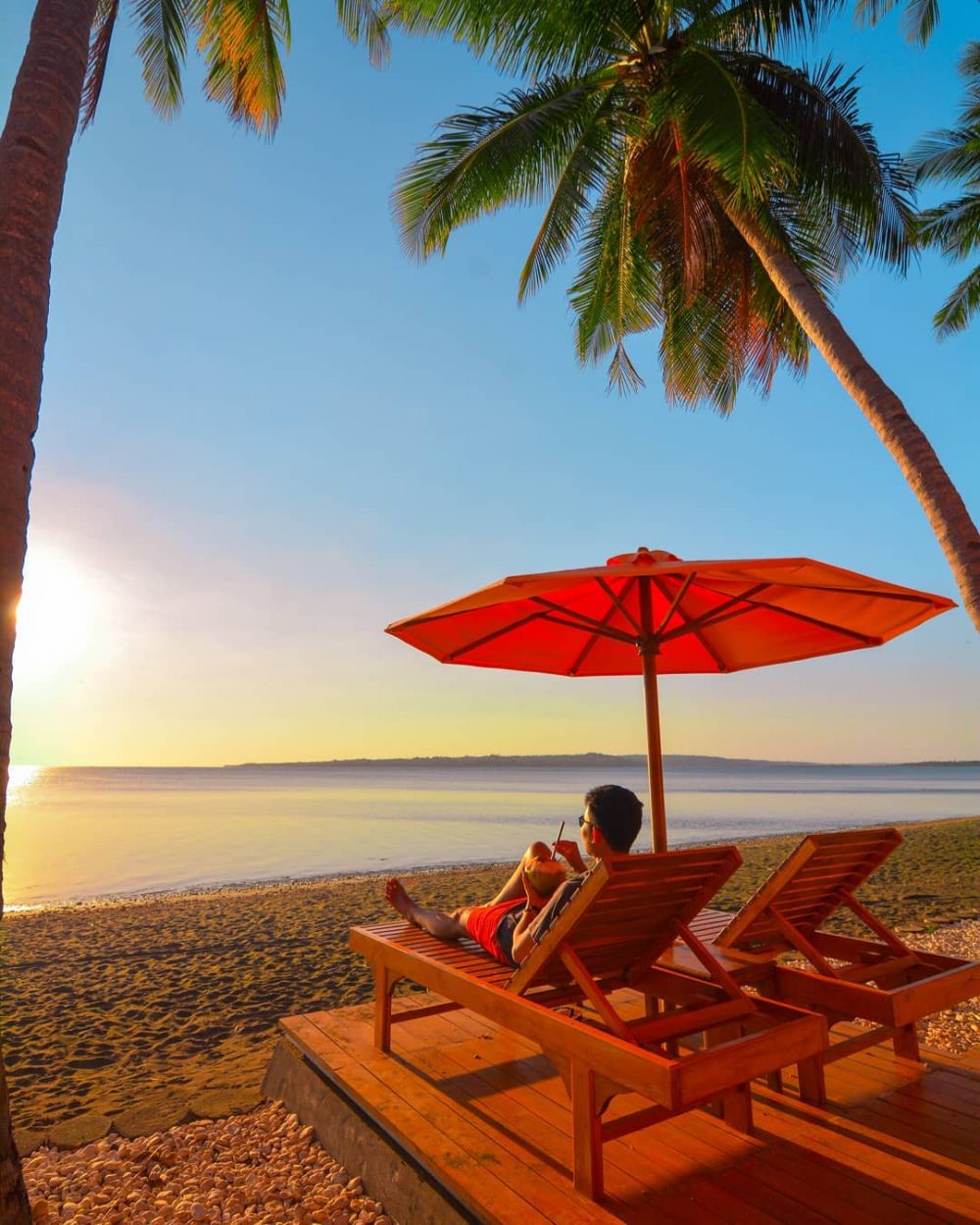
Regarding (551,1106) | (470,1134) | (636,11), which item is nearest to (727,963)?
(551,1106)

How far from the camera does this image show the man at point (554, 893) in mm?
3270

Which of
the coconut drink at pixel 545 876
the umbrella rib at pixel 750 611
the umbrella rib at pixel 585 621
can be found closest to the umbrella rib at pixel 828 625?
the umbrella rib at pixel 750 611

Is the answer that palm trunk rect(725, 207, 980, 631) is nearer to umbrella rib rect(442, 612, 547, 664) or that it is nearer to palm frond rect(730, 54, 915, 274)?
palm frond rect(730, 54, 915, 274)

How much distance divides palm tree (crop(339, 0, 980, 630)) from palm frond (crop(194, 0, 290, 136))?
4.05 ft

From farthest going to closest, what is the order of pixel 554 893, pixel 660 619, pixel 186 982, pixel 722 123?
pixel 186 982 → pixel 722 123 → pixel 660 619 → pixel 554 893

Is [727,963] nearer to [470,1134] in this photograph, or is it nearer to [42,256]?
[470,1134]

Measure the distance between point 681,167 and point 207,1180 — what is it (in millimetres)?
9720

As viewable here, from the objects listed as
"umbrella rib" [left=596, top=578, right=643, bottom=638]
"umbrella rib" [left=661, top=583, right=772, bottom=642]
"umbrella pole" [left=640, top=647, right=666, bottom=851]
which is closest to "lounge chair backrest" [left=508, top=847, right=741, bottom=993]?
"umbrella pole" [left=640, top=647, right=666, bottom=851]

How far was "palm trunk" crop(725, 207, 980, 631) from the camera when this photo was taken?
19.3 ft

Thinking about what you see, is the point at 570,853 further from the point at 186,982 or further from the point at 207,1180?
the point at 186,982

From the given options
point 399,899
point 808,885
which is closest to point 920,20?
point 808,885

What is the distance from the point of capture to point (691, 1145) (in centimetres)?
295

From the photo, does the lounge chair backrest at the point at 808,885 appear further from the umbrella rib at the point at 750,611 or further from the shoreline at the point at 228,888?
the shoreline at the point at 228,888

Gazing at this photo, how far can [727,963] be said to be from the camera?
3377 mm
